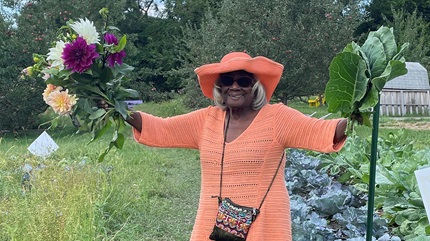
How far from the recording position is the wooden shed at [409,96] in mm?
18906

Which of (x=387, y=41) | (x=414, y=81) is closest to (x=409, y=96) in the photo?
(x=414, y=81)

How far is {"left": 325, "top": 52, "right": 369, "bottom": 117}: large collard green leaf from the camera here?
1.83 meters

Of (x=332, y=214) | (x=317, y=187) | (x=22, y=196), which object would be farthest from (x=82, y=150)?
(x=332, y=214)

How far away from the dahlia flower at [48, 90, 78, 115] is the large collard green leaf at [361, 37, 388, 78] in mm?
1224

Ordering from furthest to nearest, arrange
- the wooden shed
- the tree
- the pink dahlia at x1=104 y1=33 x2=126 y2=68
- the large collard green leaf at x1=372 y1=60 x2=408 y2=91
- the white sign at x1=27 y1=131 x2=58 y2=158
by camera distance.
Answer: the wooden shed, the tree, the white sign at x1=27 y1=131 x2=58 y2=158, the pink dahlia at x1=104 y1=33 x2=126 y2=68, the large collard green leaf at x1=372 y1=60 x2=408 y2=91

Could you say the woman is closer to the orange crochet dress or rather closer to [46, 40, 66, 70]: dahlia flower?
the orange crochet dress

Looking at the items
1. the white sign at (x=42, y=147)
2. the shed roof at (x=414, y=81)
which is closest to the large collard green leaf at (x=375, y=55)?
the white sign at (x=42, y=147)

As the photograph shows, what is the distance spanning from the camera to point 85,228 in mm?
3832

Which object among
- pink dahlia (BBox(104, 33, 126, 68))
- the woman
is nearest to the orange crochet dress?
the woman

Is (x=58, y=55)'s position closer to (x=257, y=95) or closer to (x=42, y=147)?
(x=257, y=95)

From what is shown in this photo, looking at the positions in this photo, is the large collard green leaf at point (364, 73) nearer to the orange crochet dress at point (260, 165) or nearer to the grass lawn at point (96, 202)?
the orange crochet dress at point (260, 165)

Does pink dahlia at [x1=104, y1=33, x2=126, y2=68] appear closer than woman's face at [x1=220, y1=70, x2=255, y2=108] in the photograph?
Yes

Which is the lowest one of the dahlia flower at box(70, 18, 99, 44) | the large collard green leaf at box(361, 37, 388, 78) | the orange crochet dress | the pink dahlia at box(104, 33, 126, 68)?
the orange crochet dress

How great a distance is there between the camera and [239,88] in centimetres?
248
